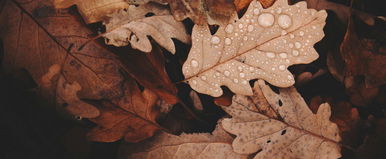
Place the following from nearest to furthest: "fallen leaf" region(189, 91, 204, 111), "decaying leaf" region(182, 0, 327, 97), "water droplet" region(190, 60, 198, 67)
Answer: "decaying leaf" region(182, 0, 327, 97) → "water droplet" region(190, 60, 198, 67) → "fallen leaf" region(189, 91, 204, 111)

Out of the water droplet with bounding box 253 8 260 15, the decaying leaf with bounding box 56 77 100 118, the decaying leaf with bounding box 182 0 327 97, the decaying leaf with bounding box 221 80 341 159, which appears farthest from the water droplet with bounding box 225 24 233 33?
the decaying leaf with bounding box 56 77 100 118

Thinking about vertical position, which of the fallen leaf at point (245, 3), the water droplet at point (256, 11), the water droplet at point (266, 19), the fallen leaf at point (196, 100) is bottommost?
the fallen leaf at point (196, 100)

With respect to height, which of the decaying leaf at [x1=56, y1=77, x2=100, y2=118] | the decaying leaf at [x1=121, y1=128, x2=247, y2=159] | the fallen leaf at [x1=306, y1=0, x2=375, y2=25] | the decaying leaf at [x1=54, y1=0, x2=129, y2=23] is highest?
the decaying leaf at [x1=54, y1=0, x2=129, y2=23]

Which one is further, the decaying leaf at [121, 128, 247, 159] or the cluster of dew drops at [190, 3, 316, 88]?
the decaying leaf at [121, 128, 247, 159]

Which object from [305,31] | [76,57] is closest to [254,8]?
[305,31]

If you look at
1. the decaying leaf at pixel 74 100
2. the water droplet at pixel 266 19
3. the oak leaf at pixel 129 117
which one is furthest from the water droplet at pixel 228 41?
the decaying leaf at pixel 74 100

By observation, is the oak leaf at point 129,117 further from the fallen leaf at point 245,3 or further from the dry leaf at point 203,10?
the fallen leaf at point 245,3

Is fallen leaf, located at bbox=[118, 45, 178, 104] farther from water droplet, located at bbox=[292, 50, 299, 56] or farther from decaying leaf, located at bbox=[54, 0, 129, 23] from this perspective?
water droplet, located at bbox=[292, 50, 299, 56]

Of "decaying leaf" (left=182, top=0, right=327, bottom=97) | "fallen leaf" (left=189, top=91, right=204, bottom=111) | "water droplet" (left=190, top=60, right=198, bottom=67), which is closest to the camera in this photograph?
"decaying leaf" (left=182, top=0, right=327, bottom=97)
